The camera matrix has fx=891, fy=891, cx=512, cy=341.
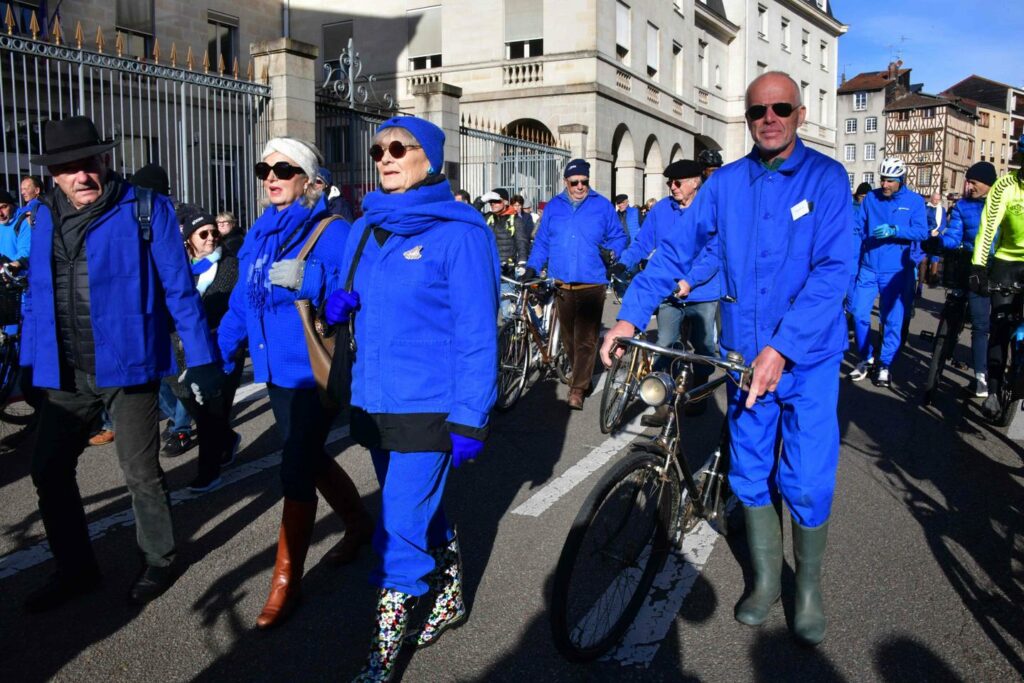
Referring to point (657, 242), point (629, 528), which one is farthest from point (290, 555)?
point (657, 242)

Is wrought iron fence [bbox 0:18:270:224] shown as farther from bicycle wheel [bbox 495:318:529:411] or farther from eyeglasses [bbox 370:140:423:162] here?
eyeglasses [bbox 370:140:423:162]

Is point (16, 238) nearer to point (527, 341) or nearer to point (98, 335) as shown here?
point (527, 341)

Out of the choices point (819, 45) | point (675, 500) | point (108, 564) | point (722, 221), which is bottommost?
point (108, 564)

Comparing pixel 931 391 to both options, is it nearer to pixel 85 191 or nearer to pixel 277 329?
pixel 277 329

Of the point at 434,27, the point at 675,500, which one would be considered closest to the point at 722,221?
the point at 675,500

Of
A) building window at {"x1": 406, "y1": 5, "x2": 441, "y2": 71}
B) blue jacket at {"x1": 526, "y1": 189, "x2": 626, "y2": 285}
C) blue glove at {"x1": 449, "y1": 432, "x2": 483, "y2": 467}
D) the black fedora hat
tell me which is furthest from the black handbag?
building window at {"x1": 406, "y1": 5, "x2": 441, "y2": 71}

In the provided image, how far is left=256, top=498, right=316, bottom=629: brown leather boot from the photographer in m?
3.55

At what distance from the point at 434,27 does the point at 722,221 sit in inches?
1087

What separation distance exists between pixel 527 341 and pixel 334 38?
84.4 ft

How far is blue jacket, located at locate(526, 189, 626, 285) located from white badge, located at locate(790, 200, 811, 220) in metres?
4.53

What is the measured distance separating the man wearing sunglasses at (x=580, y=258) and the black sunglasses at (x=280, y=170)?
4.23 metres

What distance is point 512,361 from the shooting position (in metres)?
7.55

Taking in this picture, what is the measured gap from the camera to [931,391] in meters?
7.85

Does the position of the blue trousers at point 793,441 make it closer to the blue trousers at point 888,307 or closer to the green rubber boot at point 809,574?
the green rubber boot at point 809,574
